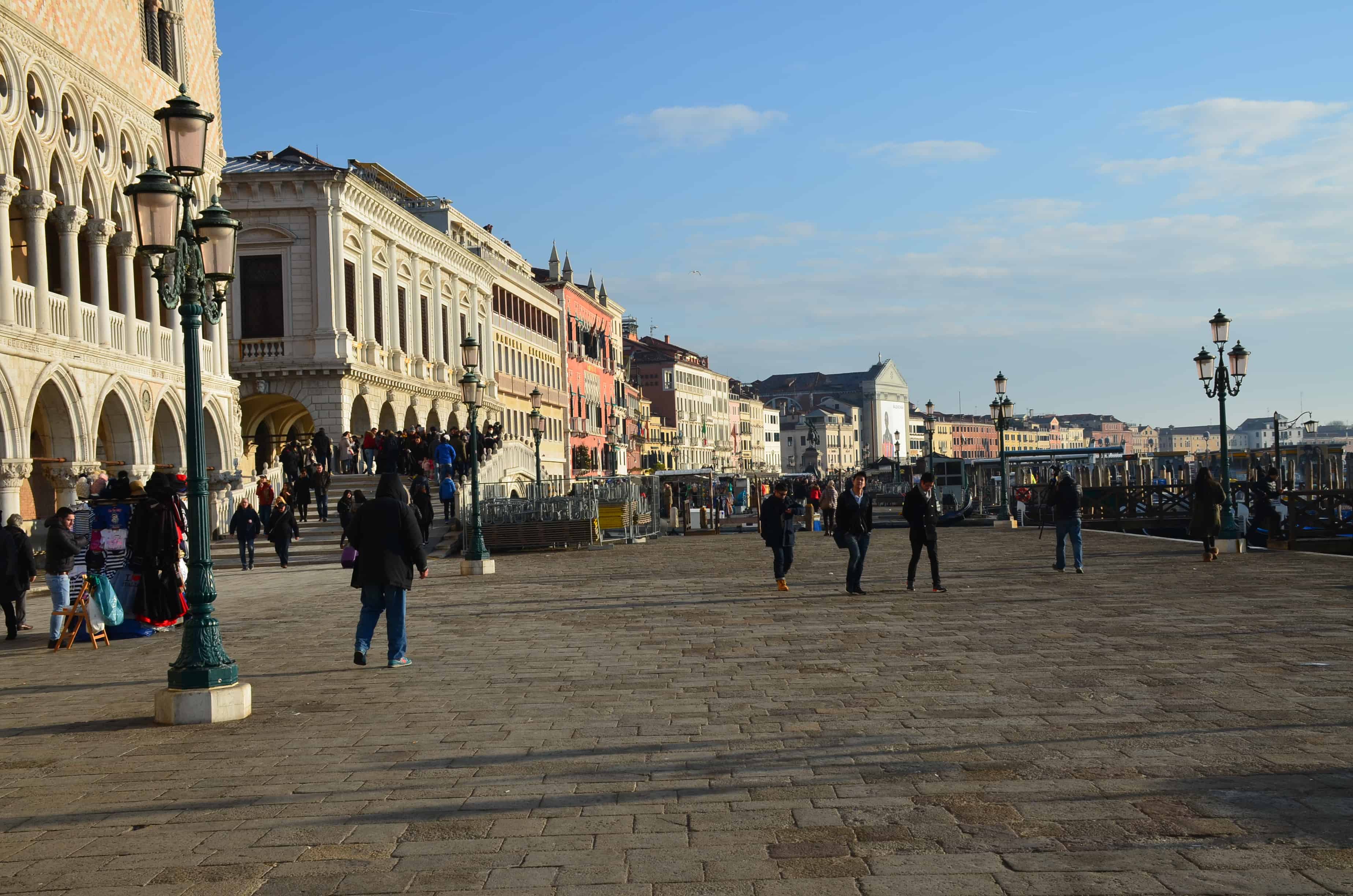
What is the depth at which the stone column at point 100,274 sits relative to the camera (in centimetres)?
2822

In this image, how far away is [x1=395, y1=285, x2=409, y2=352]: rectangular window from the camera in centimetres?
5197

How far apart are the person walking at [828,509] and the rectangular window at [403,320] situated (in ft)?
61.1

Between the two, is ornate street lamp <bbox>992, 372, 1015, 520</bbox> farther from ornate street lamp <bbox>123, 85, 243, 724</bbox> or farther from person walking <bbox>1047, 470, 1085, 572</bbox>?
ornate street lamp <bbox>123, 85, 243, 724</bbox>

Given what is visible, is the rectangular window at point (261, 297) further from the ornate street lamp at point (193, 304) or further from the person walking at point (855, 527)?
the ornate street lamp at point (193, 304)

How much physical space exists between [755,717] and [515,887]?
144 inches

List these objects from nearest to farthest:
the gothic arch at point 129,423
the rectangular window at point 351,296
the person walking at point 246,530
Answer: the person walking at point 246,530 → the gothic arch at point 129,423 → the rectangular window at point 351,296

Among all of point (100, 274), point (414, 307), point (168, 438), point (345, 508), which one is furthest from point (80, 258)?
point (414, 307)

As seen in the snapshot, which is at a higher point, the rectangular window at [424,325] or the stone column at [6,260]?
the rectangular window at [424,325]

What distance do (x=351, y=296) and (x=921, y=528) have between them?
3180 centimetres

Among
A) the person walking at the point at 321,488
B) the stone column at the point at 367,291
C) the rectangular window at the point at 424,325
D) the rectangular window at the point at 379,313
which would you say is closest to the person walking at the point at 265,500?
the person walking at the point at 321,488

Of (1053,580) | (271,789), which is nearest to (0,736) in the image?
(271,789)

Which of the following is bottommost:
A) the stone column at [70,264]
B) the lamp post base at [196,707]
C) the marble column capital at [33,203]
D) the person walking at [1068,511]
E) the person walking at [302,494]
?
the lamp post base at [196,707]

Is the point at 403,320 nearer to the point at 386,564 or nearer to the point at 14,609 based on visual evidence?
the point at 14,609

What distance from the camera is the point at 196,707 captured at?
8953 millimetres
